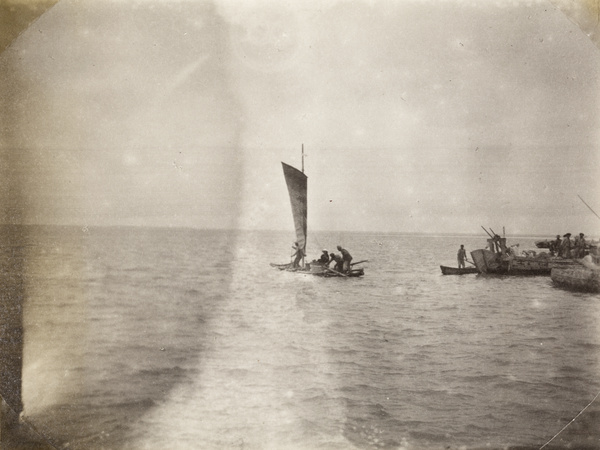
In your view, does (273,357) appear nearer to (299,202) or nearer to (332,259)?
(332,259)

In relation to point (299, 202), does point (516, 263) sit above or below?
below

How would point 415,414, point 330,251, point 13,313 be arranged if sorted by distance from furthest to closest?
point 330,251 < point 13,313 < point 415,414

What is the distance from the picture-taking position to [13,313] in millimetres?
2572

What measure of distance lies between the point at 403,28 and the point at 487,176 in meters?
0.99

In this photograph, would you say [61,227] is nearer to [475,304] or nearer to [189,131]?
[189,131]

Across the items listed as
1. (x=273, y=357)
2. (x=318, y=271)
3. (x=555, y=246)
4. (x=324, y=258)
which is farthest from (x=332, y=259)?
(x=555, y=246)

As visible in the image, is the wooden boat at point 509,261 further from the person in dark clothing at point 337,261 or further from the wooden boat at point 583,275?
the person in dark clothing at point 337,261

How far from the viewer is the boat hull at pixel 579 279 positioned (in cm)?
270

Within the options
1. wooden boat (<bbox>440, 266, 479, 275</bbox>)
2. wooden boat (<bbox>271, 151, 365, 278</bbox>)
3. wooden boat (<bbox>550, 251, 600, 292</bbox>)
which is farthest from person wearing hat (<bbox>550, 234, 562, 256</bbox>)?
wooden boat (<bbox>271, 151, 365, 278</bbox>)

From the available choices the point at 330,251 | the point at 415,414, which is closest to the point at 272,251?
the point at 330,251

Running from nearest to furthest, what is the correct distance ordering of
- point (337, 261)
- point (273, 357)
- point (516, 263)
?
1. point (273, 357)
2. point (337, 261)
3. point (516, 263)

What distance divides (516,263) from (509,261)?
0.04m

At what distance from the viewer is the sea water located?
2398 mm

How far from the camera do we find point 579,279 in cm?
277
